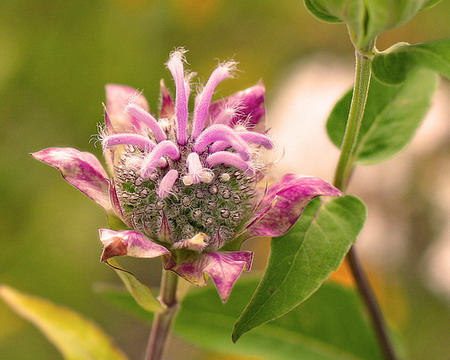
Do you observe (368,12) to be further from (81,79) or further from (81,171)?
(81,79)

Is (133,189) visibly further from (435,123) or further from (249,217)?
(435,123)

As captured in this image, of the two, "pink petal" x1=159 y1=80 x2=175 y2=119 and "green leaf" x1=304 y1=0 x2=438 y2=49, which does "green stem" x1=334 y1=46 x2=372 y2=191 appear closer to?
"green leaf" x1=304 y1=0 x2=438 y2=49

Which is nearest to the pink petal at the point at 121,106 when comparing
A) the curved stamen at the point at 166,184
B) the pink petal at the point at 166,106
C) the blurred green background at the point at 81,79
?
the pink petal at the point at 166,106

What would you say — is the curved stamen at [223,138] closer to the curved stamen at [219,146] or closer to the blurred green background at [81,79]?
the curved stamen at [219,146]

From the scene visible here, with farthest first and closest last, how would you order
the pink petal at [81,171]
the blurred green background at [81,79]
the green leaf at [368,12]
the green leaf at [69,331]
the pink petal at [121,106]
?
the blurred green background at [81,79], the green leaf at [69,331], the pink petal at [121,106], the pink petal at [81,171], the green leaf at [368,12]

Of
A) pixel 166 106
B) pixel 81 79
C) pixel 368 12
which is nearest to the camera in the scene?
pixel 368 12

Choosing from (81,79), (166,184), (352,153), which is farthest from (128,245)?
(81,79)

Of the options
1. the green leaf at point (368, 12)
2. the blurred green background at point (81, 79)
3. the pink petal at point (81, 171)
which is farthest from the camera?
the blurred green background at point (81, 79)
